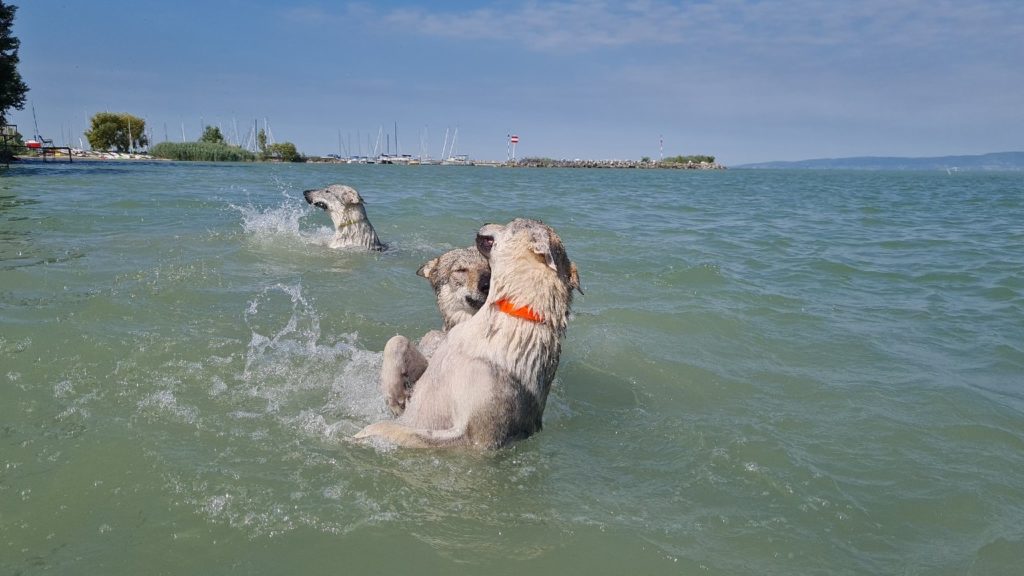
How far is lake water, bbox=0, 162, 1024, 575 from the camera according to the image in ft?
11.7

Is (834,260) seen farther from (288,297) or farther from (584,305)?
(288,297)

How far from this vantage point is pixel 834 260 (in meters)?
14.0

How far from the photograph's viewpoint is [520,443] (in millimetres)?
4695

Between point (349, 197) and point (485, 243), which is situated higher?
point (485, 243)

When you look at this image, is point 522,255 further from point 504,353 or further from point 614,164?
point 614,164

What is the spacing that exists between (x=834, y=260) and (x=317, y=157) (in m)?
144

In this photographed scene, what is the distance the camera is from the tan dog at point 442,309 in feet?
16.8

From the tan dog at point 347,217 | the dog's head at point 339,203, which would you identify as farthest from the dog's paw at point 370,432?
the dog's head at point 339,203

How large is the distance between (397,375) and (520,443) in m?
1.10

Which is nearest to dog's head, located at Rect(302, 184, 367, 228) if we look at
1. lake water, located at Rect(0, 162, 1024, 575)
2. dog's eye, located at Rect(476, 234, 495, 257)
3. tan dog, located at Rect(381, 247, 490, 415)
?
lake water, located at Rect(0, 162, 1024, 575)

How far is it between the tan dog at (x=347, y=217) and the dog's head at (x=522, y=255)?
8.52m

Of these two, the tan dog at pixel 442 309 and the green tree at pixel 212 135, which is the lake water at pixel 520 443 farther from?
the green tree at pixel 212 135

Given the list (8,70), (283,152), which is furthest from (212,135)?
(8,70)


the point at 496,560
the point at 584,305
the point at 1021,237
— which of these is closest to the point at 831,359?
the point at 584,305
